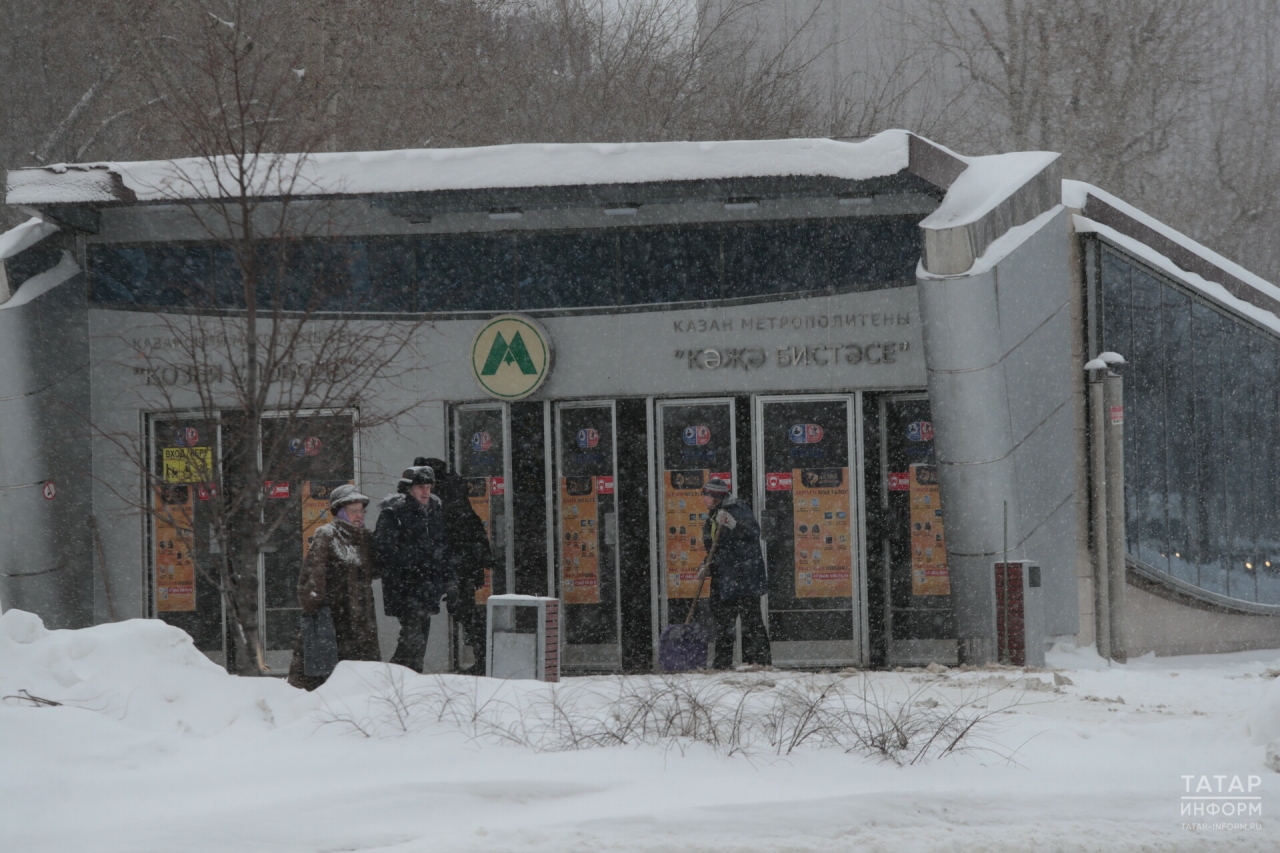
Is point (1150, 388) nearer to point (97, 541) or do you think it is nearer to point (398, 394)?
point (398, 394)

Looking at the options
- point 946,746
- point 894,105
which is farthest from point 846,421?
point 894,105

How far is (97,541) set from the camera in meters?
11.3

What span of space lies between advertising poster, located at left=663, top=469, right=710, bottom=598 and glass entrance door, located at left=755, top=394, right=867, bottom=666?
599 millimetres

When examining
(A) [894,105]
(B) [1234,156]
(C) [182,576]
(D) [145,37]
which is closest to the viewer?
(C) [182,576]

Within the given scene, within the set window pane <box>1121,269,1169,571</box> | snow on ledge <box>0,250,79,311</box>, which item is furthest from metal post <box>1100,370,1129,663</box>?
snow on ledge <box>0,250,79,311</box>

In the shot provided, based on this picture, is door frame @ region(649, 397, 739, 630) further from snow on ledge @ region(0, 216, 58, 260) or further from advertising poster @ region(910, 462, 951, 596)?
snow on ledge @ region(0, 216, 58, 260)

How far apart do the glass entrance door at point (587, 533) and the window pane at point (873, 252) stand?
2.52 meters

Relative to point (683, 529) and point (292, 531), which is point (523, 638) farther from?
point (292, 531)

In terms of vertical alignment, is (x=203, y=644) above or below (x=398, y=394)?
below

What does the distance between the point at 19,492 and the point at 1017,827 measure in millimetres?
9263

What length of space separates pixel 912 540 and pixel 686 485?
2.14 meters

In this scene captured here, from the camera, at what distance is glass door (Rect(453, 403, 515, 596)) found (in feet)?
36.9

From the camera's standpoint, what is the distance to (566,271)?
37.1 ft

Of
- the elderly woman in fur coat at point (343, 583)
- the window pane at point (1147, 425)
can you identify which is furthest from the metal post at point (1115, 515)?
the elderly woman in fur coat at point (343, 583)
